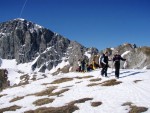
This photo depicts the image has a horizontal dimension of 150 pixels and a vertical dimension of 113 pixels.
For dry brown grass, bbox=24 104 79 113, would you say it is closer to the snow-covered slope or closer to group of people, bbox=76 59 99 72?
the snow-covered slope

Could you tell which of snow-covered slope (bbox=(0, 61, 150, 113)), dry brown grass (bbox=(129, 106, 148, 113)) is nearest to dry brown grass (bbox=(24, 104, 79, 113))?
snow-covered slope (bbox=(0, 61, 150, 113))

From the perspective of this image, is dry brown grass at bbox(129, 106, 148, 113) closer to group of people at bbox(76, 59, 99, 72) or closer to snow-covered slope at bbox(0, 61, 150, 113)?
snow-covered slope at bbox(0, 61, 150, 113)

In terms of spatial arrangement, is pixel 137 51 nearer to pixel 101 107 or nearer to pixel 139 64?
pixel 139 64

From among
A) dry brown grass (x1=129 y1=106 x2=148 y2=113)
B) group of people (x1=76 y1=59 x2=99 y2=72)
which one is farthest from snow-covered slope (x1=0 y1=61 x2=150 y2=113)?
group of people (x1=76 y1=59 x2=99 y2=72)

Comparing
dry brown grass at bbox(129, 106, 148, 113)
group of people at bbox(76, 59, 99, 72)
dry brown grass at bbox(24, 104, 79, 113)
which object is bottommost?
dry brown grass at bbox(24, 104, 79, 113)

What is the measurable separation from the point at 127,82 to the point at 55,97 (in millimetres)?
9149

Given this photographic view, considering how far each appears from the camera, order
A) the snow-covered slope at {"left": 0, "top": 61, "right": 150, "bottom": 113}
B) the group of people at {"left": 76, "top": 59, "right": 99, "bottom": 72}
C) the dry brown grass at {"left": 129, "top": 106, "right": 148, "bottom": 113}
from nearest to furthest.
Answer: the dry brown grass at {"left": 129, "top": 106, "right": 148, "bottom": 113}
the snow-covered slope at {"left": 0, "top": 61, "right": 150, "bottom": 113}
the group of people at {"left": 76, "top": 59, "right": 99, "bottom": 72}

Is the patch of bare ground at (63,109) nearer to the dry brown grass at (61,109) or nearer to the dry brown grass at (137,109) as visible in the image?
the dry brown grass at (61,109)

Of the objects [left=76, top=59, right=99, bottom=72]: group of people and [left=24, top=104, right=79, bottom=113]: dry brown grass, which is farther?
[left=76, top=59, right=99, bottom=72]: group of people

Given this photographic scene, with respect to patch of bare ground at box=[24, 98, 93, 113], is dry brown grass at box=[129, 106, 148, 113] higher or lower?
higher

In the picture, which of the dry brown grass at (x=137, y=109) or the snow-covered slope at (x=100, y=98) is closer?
the dry brown grass at (x=137, y=109)

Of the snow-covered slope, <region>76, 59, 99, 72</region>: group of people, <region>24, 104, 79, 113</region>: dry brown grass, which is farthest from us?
<region>76, 59, 99, 72</region>: group of people

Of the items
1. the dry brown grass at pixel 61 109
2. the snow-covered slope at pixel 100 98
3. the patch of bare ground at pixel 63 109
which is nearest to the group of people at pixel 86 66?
the snow-covered slope at pixel 100 98

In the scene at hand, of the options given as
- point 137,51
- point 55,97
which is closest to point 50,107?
point 55,97
